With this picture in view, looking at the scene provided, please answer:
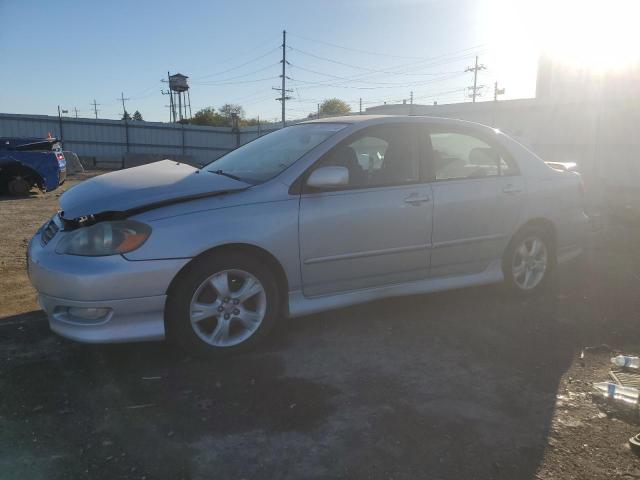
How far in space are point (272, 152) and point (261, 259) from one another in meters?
1.07

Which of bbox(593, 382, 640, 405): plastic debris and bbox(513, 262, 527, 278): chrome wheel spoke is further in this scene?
bbox(513, 262, 527, 278): chrome wheel spoke

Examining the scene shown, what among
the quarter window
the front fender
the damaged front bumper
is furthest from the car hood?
the quarter window

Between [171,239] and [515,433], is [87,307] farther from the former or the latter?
[515,433]

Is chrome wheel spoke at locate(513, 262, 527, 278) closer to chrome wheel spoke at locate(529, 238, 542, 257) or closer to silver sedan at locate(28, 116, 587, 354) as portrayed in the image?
silver sedan at locate(28, 116, 587, 354)

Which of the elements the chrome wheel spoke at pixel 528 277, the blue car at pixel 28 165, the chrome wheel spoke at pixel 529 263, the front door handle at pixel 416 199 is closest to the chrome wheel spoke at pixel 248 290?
the front door handle at pixel 416 199

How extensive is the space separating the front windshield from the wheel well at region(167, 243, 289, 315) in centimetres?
52

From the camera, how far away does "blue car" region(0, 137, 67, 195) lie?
12.4 m

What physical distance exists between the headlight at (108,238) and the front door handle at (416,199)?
1.93m

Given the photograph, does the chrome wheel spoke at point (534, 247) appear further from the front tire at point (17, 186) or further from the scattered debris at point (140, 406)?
the front tire at point (17, 186)

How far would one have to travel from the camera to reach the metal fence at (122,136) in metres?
27.7

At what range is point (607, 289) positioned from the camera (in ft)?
16.8

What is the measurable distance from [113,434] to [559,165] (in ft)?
16.9

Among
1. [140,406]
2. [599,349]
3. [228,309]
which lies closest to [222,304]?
[228,309]

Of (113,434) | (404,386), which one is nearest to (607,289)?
(404,386)
